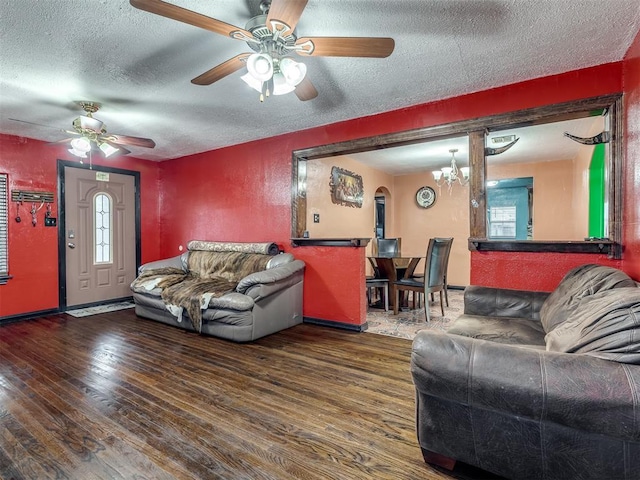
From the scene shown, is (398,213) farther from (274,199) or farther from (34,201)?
Answer: (34,201)

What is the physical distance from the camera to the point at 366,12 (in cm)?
191

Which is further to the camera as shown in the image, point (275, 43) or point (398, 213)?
point (398, 213)

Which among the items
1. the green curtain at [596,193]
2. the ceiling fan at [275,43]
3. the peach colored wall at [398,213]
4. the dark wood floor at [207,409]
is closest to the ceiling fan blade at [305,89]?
the ceiling fan at [275,43]

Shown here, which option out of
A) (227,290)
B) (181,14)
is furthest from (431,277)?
(181,14)

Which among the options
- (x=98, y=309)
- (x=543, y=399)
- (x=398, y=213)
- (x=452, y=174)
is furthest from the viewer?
(x=398, y=213)

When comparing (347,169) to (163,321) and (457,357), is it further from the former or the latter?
(457,357)

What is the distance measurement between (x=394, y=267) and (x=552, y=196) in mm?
3185

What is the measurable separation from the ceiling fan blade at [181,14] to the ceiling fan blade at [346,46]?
0.34 m

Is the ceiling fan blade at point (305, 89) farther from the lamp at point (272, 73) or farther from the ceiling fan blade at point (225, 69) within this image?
the ceiling fan blade at point (225, 69)

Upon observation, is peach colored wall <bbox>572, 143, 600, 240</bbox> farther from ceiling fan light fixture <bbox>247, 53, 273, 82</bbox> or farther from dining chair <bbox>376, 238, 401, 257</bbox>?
ceiling fan light fixture <bbox>247, 53, 273, 82</bbox>

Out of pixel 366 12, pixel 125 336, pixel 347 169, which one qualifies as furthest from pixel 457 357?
pixel 347 169

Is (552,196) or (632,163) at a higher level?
(552,196)

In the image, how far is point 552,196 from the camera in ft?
18.1

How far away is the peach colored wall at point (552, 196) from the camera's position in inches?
210
